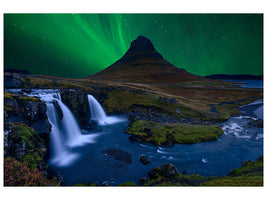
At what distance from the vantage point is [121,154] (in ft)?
42.4

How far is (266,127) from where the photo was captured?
32.3 ft

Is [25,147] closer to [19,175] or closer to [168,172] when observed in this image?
[19,175]

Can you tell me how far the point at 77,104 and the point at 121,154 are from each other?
1302cm

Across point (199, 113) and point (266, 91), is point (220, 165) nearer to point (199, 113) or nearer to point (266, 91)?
point (266, 91)

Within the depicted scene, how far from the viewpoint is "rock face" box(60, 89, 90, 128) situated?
20058 millimetres

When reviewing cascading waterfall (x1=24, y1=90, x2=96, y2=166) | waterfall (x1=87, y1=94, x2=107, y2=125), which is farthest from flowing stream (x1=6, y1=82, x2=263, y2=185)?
waterfall (x1=87, y1=94, x2=107, y2=125)

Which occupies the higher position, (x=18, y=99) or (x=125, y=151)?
(x=18, y=99)

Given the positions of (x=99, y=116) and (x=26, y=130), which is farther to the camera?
(x=99, y=116)

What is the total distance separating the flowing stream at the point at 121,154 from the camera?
33.2ft

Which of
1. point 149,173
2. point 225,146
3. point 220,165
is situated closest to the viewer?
point 149,173

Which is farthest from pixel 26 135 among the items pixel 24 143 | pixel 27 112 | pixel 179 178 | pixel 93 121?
pixel 93 121

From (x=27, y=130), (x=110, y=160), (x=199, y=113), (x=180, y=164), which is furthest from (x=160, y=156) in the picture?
(x=199, y=113)

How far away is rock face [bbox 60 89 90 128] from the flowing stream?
1.61m

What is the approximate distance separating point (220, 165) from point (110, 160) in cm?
1076
